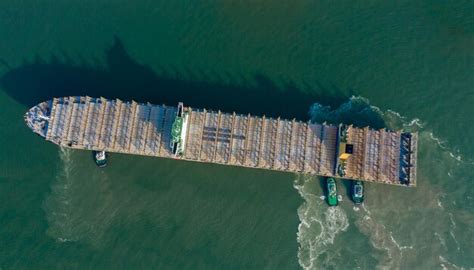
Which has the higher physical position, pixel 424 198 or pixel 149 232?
pixel 424 198

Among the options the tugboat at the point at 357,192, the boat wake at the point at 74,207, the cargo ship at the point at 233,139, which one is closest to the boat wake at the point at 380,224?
the tugboat at the point at 357,192

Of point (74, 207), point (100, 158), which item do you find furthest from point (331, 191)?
point (74, 207)

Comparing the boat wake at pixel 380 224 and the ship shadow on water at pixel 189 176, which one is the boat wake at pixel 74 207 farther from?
the boat wake at pixel 380 224

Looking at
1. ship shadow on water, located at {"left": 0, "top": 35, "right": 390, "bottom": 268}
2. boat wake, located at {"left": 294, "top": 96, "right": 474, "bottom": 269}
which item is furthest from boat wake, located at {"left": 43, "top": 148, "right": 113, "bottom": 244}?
boat wake, located at {"left": 294, "top": 96, "right": 474, "bottom": 269}

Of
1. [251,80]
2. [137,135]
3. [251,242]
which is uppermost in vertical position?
[251,80]

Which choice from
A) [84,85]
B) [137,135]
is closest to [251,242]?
[137,135]

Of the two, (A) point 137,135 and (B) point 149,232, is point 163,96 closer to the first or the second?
(A) point 137,135

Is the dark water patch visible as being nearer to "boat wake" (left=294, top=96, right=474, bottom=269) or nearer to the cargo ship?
the cargo ship
